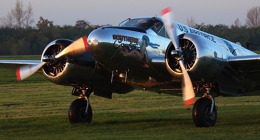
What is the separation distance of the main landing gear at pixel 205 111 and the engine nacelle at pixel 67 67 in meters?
3.28

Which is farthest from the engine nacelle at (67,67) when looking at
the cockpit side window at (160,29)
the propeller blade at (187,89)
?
the propeller blade at (187,89)

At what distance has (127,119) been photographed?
20172 millimetres

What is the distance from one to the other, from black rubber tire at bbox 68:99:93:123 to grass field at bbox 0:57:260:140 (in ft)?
1.13

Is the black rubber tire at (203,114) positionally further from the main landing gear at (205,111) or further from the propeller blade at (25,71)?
the propeller blade at (25,71)

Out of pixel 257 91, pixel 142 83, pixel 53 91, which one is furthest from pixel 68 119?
pixel 53 91

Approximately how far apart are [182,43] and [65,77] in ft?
12.2

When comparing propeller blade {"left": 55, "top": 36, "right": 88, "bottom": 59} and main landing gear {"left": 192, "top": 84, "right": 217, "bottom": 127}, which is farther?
propeller blade {"left": 55, "top": 36, "right": 88, "bottom": 59}

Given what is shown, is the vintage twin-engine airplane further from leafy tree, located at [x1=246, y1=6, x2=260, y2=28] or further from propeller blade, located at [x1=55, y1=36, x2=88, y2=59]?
leafy tree, located at [x1=246, y1=6, x2=260, y2=28]

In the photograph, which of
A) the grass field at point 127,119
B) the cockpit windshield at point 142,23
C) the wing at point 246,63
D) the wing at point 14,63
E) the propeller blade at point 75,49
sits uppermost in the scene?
the cockpit windshield at point 142,23

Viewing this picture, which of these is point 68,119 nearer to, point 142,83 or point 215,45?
point 142,83

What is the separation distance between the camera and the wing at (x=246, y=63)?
16.5 meters

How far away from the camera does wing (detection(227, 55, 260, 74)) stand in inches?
651

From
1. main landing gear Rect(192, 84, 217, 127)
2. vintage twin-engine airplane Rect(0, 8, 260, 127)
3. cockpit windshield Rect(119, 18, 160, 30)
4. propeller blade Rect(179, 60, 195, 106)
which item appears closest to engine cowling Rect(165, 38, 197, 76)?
vintage twin-engine airplane Rect(0, 8, 260, 127)

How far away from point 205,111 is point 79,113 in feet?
13.4
